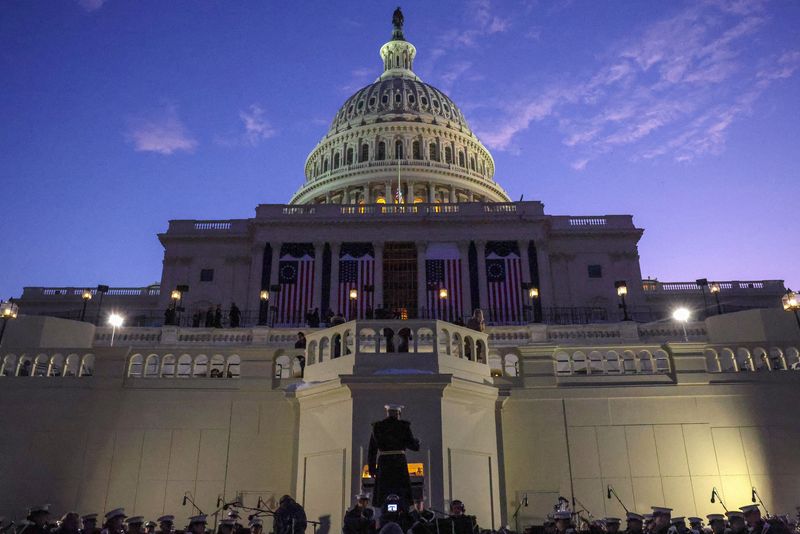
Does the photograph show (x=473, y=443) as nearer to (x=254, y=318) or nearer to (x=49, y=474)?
(x=49, y=474)

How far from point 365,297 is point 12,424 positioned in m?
33.6

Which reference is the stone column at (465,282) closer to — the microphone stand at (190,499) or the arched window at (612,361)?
the arched window at (612,361)

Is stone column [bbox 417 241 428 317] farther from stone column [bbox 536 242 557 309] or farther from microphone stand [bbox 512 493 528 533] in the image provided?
microphone stand [bbox 512 493 528 533]

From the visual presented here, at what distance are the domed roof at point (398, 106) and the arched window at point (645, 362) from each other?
77013mm

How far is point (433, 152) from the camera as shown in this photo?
295 feet

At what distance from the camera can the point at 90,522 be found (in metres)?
11.2

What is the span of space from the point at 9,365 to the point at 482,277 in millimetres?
36335

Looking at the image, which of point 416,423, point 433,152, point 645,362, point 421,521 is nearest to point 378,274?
point 645,362

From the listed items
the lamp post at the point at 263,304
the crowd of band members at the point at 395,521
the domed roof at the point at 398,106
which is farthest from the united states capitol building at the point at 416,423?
the domed roof at the point at 398,106

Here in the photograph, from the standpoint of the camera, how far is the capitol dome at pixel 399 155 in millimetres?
82000

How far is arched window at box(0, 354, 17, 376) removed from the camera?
642 inches

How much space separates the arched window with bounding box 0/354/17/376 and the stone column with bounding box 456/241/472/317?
109 ft

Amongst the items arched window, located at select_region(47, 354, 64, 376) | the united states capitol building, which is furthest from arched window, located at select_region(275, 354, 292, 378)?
arched window, located at select_region(47, 354, 64, 376)

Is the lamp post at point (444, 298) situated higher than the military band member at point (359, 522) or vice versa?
the lamp post at point (444, 298)
